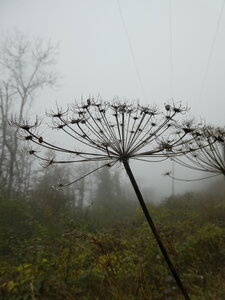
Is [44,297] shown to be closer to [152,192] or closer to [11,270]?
[11,270]

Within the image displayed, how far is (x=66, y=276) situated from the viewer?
14.9 ft

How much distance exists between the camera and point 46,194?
53.6ft

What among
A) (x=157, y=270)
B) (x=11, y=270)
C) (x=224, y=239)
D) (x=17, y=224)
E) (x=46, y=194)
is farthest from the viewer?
(x=46, y=194)

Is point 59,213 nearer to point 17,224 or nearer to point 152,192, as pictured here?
point 17,224

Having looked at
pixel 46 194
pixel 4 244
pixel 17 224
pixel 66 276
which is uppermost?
pixel 46 194

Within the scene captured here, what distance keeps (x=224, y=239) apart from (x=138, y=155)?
559 cm

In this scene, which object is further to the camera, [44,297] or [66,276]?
[66,276]

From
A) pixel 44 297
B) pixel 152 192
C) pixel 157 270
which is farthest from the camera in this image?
pixel 152 192

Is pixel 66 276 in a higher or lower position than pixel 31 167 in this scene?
lower

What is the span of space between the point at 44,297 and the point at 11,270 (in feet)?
7.34

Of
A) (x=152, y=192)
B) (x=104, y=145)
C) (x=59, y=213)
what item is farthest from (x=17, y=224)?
(x=152, y=192)

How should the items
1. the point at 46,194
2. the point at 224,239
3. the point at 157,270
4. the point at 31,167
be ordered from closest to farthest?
the point at 157,270, the point at 224,239, the point at 46,194, the point at 31,167

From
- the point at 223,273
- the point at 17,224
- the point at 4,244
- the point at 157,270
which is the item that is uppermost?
the point at 17,224

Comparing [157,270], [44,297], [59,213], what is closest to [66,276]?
[44,297]
